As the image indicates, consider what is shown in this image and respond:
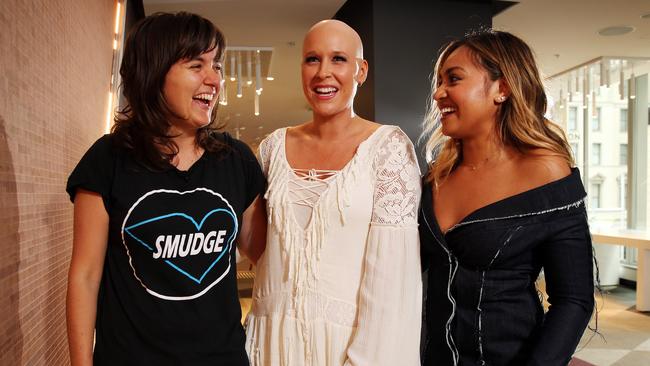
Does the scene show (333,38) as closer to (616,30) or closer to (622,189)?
(616,30)

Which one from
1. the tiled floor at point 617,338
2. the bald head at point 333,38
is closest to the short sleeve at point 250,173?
the bald head at point 333,38

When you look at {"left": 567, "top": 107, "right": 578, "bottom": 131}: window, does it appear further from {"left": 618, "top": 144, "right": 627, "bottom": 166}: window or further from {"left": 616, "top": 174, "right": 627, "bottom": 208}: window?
{"left": 616, "top": 174, "right": 627, "bottom": 208}: window

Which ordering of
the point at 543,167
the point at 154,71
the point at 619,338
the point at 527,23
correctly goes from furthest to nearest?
the point at 527,23, the point at 619,338, the point at 543,167, the point at 154,71

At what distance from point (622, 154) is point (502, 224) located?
9088mm

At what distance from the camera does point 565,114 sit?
946 cm

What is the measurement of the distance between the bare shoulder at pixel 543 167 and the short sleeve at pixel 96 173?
115cm

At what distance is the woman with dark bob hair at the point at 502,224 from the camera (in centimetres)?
144

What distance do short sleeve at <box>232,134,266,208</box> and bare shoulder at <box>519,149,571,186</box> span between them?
0.79 metres

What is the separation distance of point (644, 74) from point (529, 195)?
9.17 m

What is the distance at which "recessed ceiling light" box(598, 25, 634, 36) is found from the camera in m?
6.60

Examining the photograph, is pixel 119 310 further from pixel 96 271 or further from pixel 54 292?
pixel 54 292

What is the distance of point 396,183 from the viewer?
1.56 m

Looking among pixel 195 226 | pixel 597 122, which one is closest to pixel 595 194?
pixel 597 122

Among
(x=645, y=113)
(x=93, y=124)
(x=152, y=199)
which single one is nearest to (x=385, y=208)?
(x=152, y=199)
